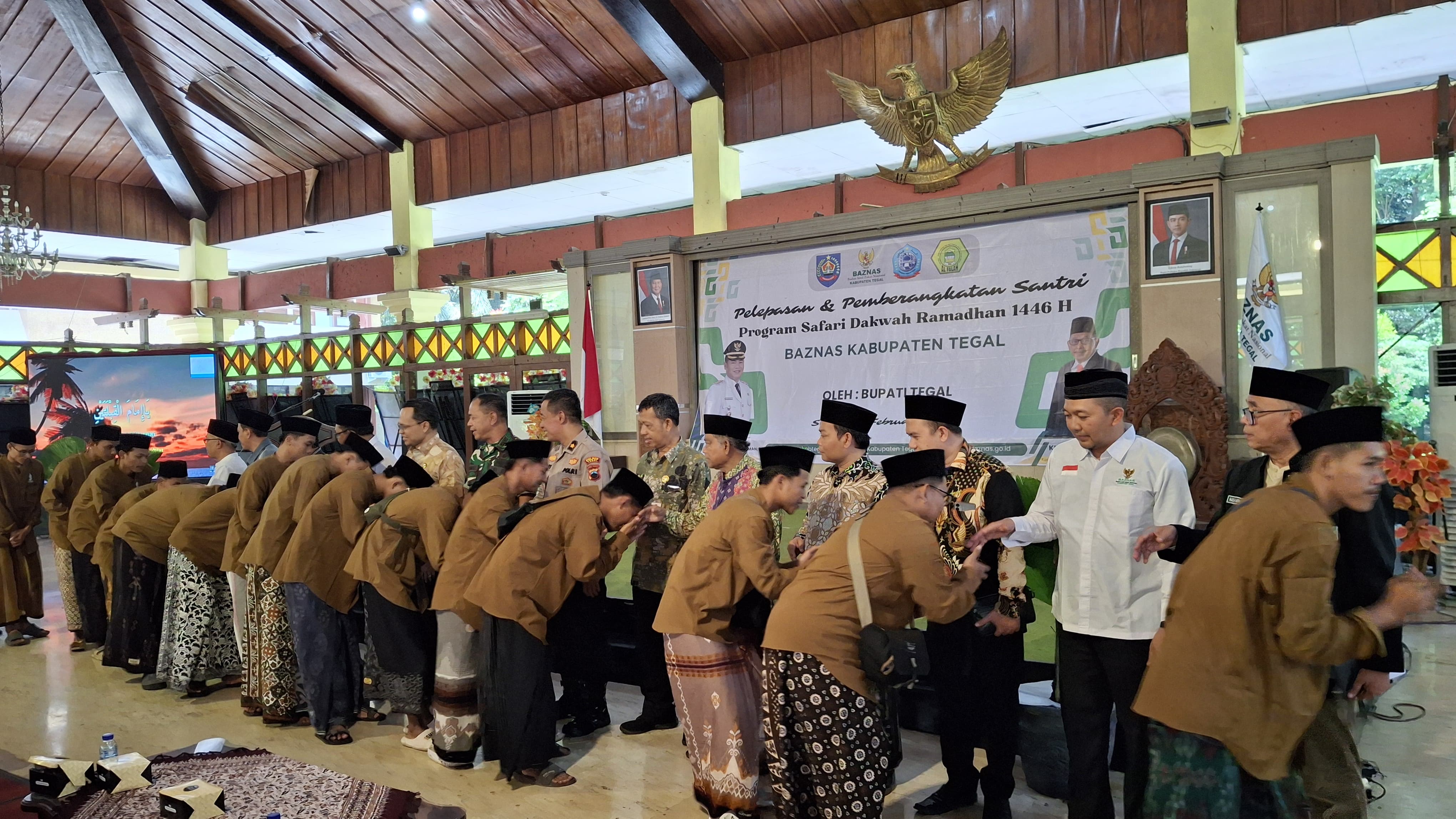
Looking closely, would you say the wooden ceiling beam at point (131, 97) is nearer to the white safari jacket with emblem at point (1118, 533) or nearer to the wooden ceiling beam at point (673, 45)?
the wooden ceiling beam at point (673, 45)

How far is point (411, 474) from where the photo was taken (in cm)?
439

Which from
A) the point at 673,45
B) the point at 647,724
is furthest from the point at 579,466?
the point at 673,45

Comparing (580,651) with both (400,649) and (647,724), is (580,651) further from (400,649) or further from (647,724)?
(400,649)

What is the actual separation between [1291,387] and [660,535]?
2.66m

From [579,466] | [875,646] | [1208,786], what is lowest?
[1208,786]

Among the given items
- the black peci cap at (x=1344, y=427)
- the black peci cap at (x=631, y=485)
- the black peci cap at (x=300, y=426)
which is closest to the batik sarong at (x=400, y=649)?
the black peci cap at (x=300, y=426)

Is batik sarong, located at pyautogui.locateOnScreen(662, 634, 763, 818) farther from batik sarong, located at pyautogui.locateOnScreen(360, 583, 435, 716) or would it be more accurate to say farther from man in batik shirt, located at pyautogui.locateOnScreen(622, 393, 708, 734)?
batik sarong, located at pyautogui.locateOnScreen(360, 583, 435, 716)

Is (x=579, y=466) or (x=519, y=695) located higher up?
(x=579, y=466)

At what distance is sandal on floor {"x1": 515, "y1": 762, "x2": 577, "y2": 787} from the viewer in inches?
151

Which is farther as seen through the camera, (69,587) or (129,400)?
(129,400)

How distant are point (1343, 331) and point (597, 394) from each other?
4786mm

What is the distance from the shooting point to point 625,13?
23.6ft

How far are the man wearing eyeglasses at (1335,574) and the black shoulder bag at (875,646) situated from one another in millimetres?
726

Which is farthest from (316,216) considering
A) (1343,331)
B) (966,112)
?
(1343,331)
